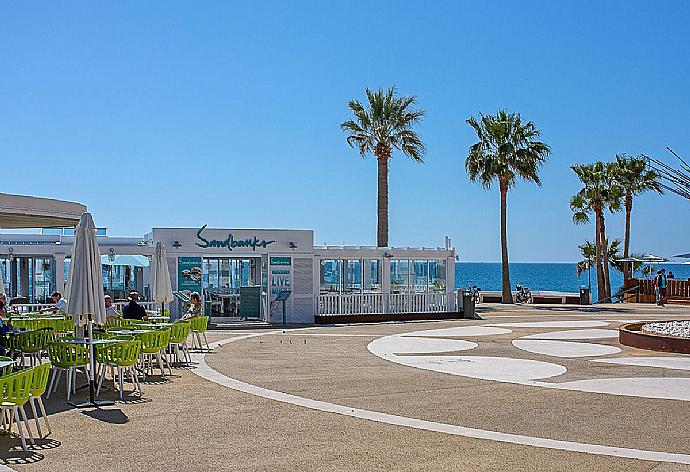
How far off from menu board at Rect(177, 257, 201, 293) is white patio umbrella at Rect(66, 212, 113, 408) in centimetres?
1483

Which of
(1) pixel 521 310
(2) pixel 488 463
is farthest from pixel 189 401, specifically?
(1) pixel 521 310

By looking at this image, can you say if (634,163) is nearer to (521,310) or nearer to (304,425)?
(521,310)

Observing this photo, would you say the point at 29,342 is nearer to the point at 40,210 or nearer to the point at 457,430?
the point at 40,210

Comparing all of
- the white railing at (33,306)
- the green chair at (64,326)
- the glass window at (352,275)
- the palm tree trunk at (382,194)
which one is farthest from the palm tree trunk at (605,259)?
the green chair at (64,326)

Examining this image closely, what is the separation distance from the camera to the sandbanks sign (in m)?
27.9

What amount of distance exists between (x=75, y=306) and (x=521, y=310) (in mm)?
25208

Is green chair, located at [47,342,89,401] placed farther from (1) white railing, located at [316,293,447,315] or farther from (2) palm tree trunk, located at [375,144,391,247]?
(2) palm tree trunk, located at [375,144,391,247]

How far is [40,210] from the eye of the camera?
15.1 metres

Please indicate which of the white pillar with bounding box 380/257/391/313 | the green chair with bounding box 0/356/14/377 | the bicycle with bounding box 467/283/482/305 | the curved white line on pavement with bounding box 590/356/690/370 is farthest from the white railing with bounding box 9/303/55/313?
the bicycle with bounding box 467/283/482/305

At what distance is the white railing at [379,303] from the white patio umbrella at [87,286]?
1650cm

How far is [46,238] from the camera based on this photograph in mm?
27922

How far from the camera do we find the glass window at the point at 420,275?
102ft

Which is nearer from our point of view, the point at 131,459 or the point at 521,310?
the point at 131,459

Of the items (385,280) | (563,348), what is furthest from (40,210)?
(385,280)
